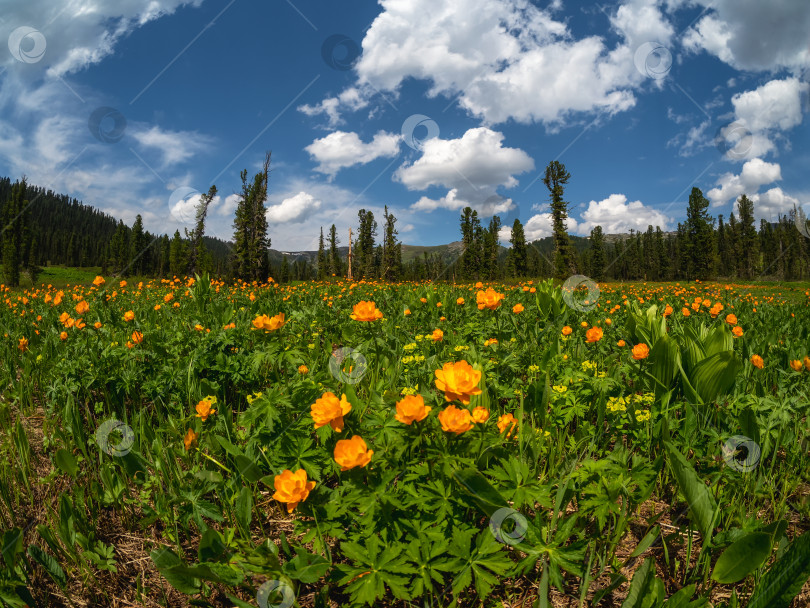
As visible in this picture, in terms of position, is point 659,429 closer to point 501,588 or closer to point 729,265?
point 501,588

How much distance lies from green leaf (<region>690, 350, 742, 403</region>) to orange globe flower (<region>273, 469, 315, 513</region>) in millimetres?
2153

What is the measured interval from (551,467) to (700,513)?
0.59 meters

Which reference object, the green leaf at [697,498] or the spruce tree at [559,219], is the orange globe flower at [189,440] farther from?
the spruce tree at [559,219]

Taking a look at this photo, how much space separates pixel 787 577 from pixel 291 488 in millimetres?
1406

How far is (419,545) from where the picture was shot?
1.14m

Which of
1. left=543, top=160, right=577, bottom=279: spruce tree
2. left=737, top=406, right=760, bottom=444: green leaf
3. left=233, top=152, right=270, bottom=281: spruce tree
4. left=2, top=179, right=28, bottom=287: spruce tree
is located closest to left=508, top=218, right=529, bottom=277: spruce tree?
left=543, top=160, right=577, bottom=279: spruce tree

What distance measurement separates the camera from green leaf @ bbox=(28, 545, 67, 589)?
1.31 metres

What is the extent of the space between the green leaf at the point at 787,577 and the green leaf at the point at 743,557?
95 mm

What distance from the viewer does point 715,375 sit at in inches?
84.0

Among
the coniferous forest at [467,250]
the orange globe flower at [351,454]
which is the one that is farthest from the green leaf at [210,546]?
the coniferous forest at [467,250]

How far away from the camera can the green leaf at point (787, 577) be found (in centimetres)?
103

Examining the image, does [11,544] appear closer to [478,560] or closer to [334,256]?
[478,560]

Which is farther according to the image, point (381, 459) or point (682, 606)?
point (381, 459)

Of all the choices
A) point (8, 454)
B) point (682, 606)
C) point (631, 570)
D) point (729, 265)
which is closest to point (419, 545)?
point (682, 606)
